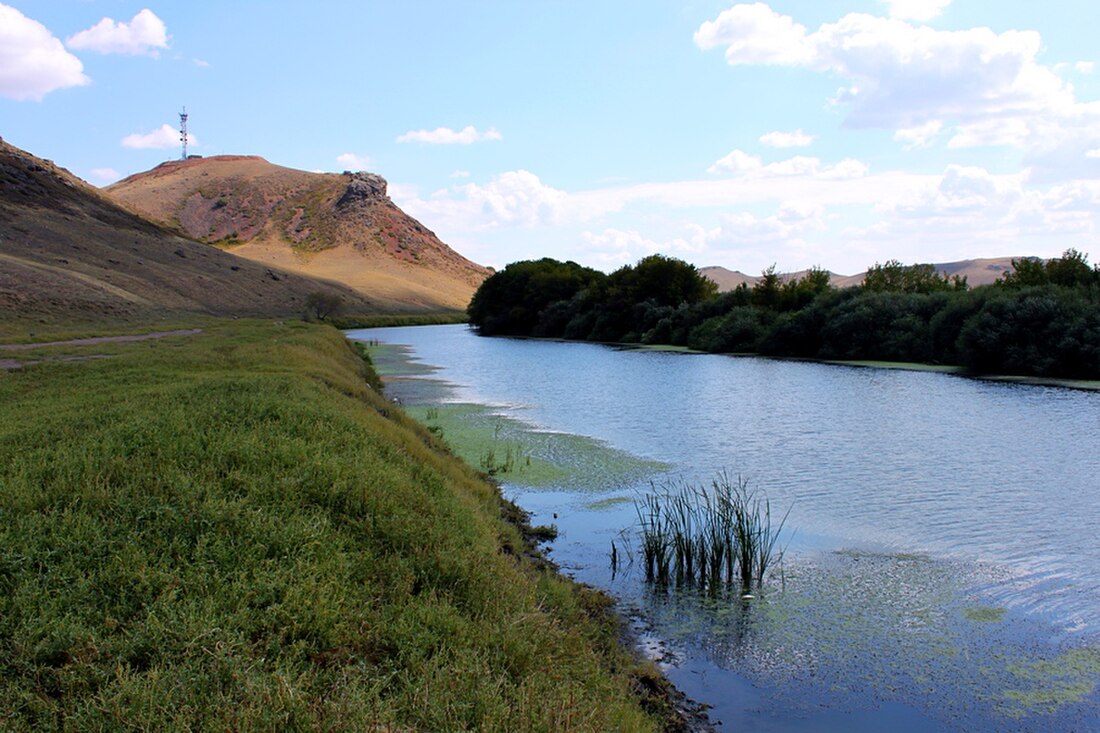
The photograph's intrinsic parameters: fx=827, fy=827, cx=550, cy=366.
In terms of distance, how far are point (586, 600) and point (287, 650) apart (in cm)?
413

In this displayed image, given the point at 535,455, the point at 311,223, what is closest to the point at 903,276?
the point at 535,455

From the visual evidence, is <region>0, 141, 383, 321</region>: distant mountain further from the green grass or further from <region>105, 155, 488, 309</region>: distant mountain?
<region>105, 155, 488, 309</region>: distant mountain

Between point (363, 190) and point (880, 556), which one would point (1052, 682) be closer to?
point (880, 556)

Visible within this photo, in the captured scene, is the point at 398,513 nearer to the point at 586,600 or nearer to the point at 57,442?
the point at 586,600

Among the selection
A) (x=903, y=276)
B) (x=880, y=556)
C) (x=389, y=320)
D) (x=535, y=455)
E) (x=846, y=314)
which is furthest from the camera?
(x=389, y=320)

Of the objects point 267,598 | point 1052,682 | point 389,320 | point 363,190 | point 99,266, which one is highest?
point 363,190

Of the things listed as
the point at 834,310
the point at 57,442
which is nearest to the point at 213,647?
the point at 57,442

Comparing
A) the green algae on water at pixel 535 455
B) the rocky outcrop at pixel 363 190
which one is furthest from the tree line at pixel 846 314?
the rocky outcrop at pixel 363 190

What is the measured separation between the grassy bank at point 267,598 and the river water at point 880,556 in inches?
51.7

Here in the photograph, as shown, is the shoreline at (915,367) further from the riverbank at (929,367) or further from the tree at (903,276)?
the tree at (903,276)

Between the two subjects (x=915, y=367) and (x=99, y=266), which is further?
(x=99, y=266)

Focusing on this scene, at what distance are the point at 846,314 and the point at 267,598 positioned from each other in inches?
1715

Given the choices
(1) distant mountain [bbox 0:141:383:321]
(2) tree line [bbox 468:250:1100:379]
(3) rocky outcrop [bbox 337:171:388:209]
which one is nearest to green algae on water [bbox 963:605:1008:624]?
(2) tree line [bbox 468:250:1100:379]

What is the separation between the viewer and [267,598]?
5336mm
